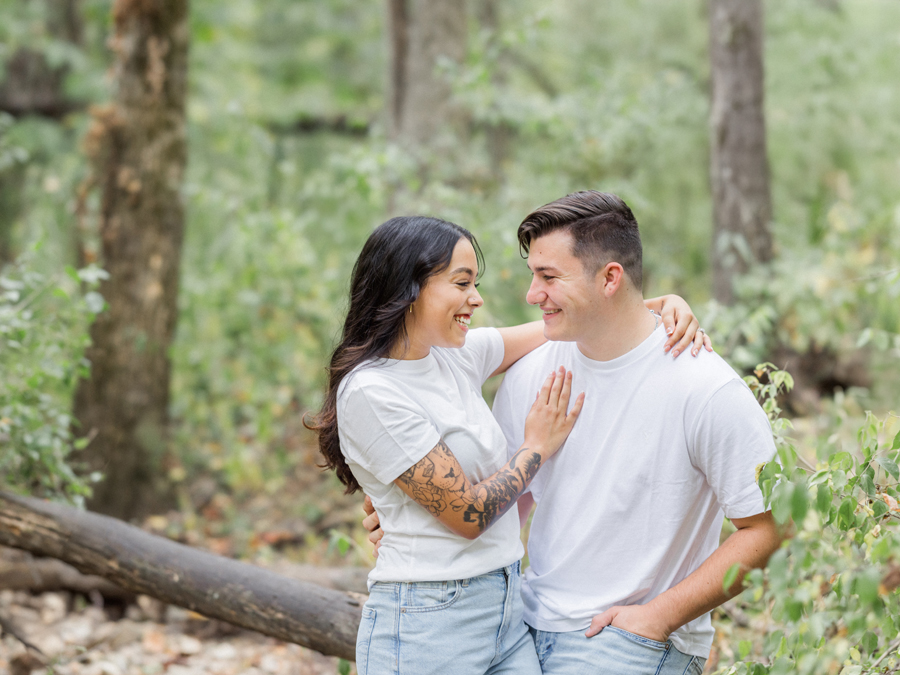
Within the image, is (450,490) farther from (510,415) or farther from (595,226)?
(595,226)

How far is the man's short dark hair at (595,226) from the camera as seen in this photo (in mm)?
2346

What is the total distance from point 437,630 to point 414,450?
49cm

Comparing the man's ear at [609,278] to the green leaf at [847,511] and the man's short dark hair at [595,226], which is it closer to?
the man's short dark hair at [595,226]

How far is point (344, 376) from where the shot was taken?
87.2 inches

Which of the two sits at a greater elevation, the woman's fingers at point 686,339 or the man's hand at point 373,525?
the woman's fingers at point 686,339

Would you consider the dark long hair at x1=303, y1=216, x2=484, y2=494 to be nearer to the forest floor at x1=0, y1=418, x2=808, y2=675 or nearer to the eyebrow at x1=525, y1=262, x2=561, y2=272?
the eyebrow at x1=525, y1=262, x2=561, y2=272

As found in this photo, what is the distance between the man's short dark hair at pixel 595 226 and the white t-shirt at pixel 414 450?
1.85ft

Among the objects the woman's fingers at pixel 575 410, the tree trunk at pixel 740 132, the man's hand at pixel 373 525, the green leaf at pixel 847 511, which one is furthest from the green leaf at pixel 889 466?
the tree trunk at pixel 740 132

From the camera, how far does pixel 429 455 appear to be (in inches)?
80.7

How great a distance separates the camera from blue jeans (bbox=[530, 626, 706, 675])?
6.98 feet

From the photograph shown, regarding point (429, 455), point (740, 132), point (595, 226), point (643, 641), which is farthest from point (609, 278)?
point (740, 132)

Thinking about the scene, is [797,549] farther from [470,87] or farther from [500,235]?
[470,87]

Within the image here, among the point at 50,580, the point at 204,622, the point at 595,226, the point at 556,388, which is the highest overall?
the point at 595,226

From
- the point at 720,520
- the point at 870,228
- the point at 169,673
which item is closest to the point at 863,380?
the point at 870,228
